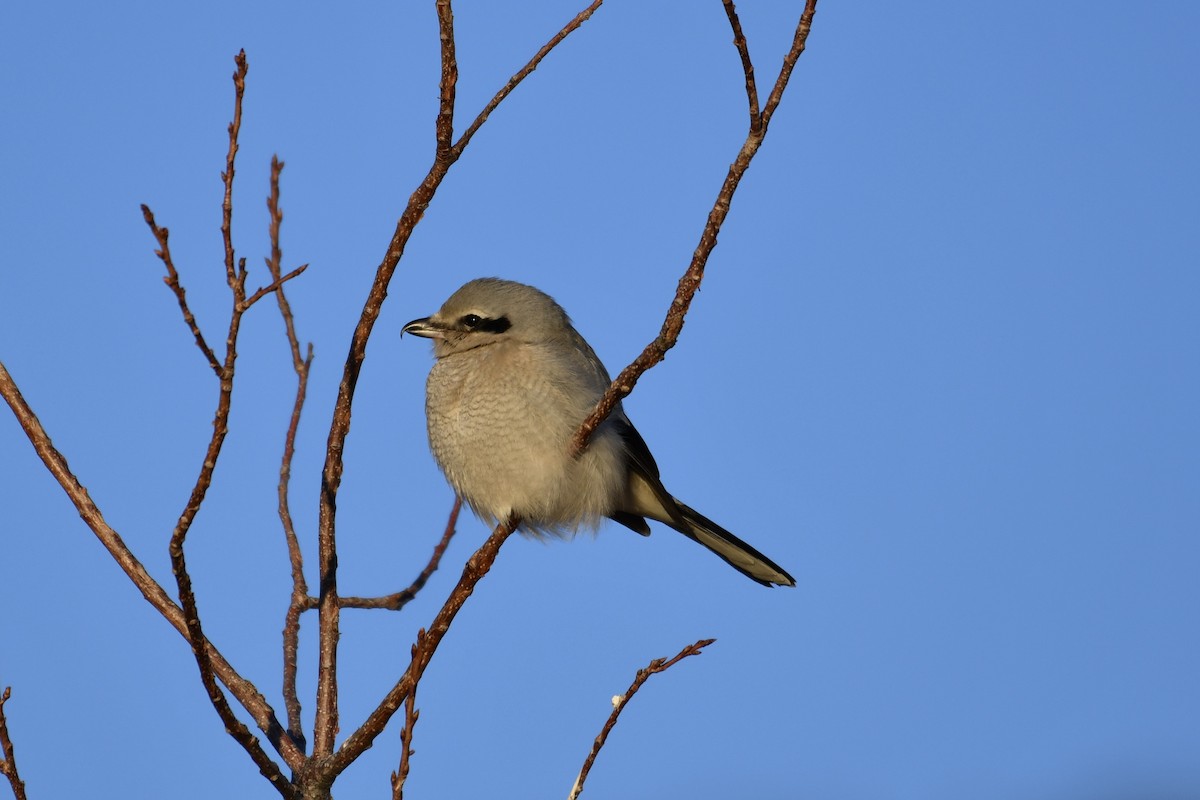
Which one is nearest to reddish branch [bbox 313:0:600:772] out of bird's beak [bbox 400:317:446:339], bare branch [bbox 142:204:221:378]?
bare branch [bbox 142:204:221:378]

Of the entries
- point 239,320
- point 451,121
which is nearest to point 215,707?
point 239,320

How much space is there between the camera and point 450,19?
7.56 feet

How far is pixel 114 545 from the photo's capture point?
268cm

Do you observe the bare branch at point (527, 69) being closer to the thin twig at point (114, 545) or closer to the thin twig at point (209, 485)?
the thin twig at point (209, 485)

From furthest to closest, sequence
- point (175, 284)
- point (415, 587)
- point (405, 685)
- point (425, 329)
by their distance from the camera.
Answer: point (425, 329) < point (415, 587) < point (405, 685) < point (175, 284)

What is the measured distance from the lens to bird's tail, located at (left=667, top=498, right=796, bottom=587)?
391 centimetres

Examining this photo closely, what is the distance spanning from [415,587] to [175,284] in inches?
66.6

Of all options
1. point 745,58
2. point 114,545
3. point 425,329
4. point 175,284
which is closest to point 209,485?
point 175,284

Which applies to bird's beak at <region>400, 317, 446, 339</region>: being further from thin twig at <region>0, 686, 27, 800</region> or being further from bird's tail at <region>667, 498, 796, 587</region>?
thin twig at <region>0, 686, 27, 800</region>

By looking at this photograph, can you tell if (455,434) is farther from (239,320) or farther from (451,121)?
(239,320)

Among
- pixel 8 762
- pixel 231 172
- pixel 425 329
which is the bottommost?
pixel 8 762

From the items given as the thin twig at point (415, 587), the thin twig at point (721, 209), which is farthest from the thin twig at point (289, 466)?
the thin twig at point (721, 209)

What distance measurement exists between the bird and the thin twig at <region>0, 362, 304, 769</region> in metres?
A: 1.14

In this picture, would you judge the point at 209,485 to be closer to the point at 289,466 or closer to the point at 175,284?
the point at 175,284
